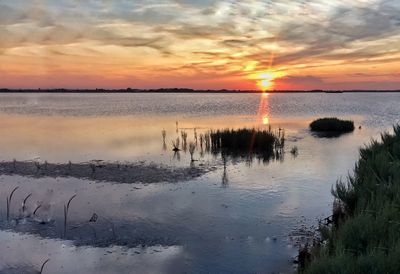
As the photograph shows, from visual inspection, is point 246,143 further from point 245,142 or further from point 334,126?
point 334,126

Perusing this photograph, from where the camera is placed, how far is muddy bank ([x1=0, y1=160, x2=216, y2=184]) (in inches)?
852

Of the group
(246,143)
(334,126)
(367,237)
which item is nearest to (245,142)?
(246,143)

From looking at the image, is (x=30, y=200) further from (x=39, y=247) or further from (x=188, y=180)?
(x=188, y=180)

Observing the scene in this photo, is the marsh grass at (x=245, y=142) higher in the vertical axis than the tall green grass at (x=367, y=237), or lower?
lower

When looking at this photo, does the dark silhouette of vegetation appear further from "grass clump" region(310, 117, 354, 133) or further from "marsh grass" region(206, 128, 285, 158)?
"grass clump" region(310, 117, 354, 133)

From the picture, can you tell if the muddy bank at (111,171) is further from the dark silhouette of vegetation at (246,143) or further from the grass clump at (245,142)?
the grass clump at (245,142)

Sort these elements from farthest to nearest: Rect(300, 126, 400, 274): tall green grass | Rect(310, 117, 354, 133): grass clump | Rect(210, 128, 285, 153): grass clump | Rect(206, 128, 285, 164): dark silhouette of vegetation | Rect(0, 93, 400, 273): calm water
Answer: Rect(310, 117, 354, 133): grass clump < Rect(210, 128, 285, 153): grass clump < Rect(206, 128, 285, 164): dark silhouette of vegetation < Rect(0, 93, 400, 273): calm water < Rect(300, 126, 400, 274): tall green grass

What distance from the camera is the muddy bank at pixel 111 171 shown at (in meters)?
21.6

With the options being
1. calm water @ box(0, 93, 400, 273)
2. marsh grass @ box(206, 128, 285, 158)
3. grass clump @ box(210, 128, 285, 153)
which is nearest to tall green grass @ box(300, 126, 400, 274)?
calm water @ box(0, 93, 400, 273)

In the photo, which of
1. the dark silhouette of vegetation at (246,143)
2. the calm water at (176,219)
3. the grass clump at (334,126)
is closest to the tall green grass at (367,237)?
the calm water at (176,219)

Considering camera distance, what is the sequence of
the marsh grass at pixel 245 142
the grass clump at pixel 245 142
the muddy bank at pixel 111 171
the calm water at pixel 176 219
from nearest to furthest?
the calm water at pixel 176 219
the muddy bank at pixel 111 171
the marsh grass at pixel 245 142
the grass clump at pixel 245 142

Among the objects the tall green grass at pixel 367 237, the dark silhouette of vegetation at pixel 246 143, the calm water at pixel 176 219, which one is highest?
the tall green grass at pixel 367 237

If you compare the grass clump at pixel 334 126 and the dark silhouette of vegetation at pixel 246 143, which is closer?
the dark silhouette of vegetation at pixel 246 143

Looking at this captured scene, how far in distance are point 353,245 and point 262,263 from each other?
384 cm
